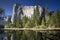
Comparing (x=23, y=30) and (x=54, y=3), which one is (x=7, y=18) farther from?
(x=54, y=3)

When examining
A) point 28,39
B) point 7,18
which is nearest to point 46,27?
point 28,39

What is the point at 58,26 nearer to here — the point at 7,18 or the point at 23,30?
the point at 23,30

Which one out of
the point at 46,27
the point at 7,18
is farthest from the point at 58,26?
the point at 7,18

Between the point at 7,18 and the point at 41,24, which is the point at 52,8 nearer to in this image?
the point at 41,24

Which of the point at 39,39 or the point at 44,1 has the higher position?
the point at 44,1

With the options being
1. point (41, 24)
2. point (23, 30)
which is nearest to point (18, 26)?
point (23, 30)

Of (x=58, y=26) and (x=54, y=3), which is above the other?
(x=54, y=3)

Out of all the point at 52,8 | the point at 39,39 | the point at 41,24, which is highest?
the point at 52,8
